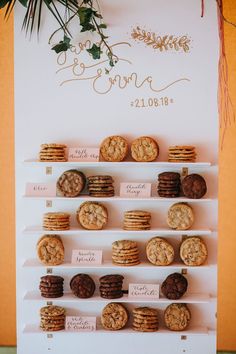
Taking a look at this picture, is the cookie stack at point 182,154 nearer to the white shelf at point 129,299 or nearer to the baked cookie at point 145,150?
the baked cookie at point 145,150

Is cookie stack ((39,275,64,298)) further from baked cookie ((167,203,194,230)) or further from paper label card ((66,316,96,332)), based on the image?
baked cookie ((167,203,194,230))

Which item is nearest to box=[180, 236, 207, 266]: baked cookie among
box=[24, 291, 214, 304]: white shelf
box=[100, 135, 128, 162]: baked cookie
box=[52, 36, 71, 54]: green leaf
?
box=[24, 291, 214, 304]: white shelf

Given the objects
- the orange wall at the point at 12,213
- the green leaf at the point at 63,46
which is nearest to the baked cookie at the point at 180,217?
the green leaf at the point at 63,46

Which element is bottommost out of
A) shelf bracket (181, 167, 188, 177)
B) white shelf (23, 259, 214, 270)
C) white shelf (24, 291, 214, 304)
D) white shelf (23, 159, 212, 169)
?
white shelf (24, 291, 214, 304)

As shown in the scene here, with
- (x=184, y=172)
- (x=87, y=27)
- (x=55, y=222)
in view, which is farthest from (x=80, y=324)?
(x=87, y=27)

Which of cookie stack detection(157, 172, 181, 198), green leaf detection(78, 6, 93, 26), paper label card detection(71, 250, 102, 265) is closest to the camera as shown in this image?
green leaf detection(78, 6, 93, 26)

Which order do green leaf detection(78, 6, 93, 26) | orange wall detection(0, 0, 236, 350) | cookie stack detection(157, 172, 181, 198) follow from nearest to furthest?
green leaf detection(78, 6, 93, 26), cookie stack detection(157, 172, 181, 198), orange wall detection(0, 0, 236, 350)

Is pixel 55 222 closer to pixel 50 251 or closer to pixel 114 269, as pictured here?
pixel 50 251
